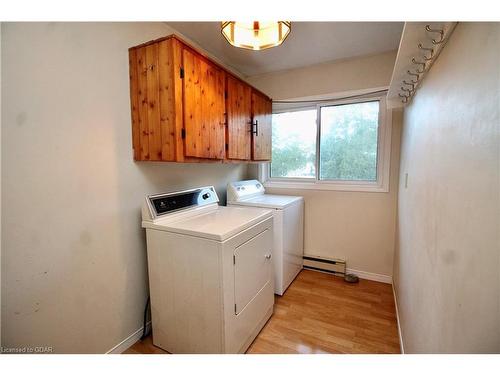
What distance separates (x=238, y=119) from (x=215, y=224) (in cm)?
111

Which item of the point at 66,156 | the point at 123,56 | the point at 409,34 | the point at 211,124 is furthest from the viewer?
the point at 211,124

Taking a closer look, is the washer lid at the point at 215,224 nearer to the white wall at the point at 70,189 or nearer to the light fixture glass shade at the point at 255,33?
the white wall at the point at 70,189

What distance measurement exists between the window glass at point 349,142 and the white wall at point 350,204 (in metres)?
0.19

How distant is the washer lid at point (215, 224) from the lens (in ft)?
4.43

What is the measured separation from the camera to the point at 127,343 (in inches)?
63.1

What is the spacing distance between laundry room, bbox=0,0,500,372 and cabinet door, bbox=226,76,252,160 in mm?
23

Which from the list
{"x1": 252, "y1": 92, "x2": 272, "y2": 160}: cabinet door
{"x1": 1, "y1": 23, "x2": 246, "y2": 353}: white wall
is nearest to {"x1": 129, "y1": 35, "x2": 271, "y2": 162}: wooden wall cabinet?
{"x1": 1, "y1": 23, "x2": 246, "y2": 353}: white wall

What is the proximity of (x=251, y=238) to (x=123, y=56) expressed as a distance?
5.01 ft

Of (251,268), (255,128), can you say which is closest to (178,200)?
(251,268)

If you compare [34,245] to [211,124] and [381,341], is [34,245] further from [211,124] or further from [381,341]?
[381,341]

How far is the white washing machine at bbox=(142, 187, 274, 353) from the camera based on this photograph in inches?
52.7

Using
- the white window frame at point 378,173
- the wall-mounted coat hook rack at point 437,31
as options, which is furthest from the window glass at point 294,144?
the wall-mounted coat hook rack at point 437,31
